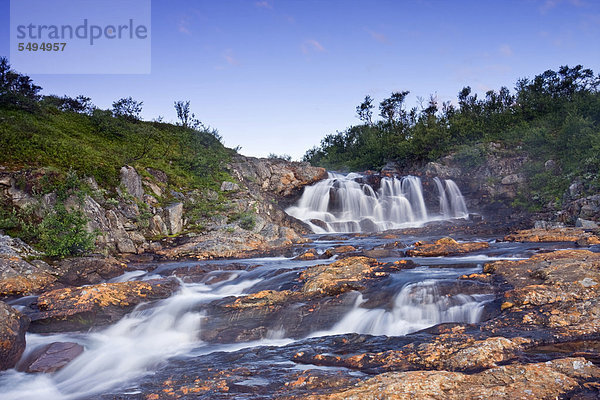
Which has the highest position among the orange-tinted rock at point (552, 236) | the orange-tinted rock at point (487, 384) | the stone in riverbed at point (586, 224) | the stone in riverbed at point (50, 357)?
the stone in riverbed at point (586, 224)

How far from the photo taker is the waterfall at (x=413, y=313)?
721cm

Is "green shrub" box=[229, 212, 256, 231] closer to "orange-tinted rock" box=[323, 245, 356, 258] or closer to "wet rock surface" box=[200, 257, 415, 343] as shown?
"orange-tinted rock" box=[323, 245, 356, 258]

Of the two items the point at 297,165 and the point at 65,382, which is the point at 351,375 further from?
the point at 297,165

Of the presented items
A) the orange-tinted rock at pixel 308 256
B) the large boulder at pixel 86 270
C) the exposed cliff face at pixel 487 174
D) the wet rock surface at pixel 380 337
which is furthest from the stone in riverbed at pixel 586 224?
the large boulder at pixel 86 270

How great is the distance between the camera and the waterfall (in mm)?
7211

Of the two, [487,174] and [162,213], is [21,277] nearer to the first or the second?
[162,213]

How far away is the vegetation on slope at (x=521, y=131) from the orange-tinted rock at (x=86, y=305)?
24827 millimetres

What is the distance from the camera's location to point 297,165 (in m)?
32.2

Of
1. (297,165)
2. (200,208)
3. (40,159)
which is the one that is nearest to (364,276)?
(200,208)

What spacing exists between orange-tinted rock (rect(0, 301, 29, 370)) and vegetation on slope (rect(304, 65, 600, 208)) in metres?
Answer: 26.9

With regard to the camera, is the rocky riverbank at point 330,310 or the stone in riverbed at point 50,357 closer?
the rocky riverbank at point 330,310

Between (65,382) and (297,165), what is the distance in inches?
1062

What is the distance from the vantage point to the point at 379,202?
28750mm

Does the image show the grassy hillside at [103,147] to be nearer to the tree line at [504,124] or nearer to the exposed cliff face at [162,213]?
→ the exposed cliff face at [162,213]
